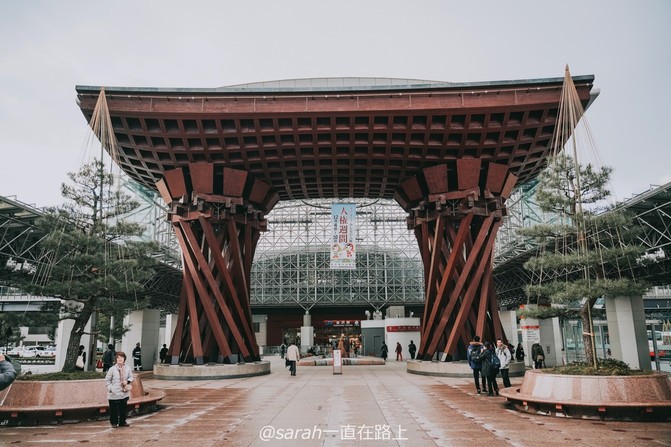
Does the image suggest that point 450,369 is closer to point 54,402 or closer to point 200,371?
point 200,371

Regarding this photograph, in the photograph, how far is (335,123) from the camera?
18.8m

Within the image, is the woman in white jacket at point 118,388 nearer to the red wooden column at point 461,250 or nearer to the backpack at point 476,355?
the backpack at point 476,355

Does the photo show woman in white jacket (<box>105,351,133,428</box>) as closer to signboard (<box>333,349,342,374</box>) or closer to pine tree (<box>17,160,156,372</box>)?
pine tree (<box>17,160,156,372</box>)

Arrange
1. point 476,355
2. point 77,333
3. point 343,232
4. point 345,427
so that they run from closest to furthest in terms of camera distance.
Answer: point 345,427
point 77,333
point 476,355
point 343,232

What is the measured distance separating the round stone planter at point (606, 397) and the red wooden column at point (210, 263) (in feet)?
43.9

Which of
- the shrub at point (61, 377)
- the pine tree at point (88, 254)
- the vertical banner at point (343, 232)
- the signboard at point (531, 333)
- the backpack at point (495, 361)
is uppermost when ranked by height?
the vertical banner at point (343, 232)

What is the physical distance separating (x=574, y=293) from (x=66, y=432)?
33.2 ft

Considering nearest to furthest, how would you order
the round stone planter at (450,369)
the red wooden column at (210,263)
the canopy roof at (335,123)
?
the canopy roof at (335,123) → the round stone planter at (450,369) → the red wooden column at (210,263)

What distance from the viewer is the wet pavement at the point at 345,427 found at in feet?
23.4

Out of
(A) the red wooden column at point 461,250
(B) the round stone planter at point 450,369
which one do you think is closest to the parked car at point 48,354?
(B) the round stone planter at point 450,369

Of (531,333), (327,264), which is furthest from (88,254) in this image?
(327,264)

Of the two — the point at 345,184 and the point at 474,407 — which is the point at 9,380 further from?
the point at 345,184

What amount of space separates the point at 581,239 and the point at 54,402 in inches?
450

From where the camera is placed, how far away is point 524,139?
62.9 ft
